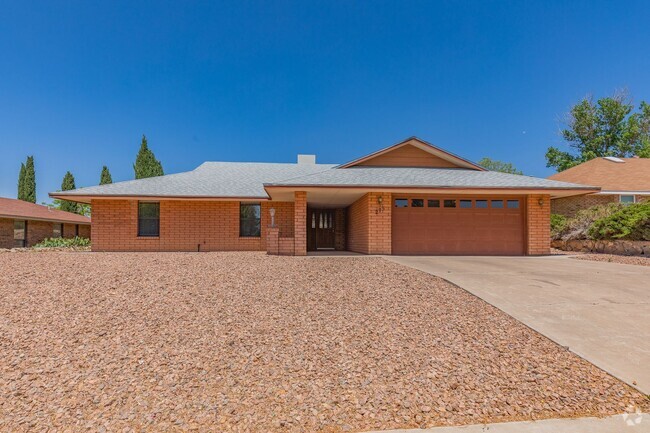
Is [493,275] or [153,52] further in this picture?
[153,52]

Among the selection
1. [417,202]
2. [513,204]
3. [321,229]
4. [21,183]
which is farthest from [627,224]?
[21,183]

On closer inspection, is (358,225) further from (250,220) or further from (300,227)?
(250,220)

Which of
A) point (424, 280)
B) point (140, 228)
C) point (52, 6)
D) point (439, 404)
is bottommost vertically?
point (439, 404)

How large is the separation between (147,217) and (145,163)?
60.3ft

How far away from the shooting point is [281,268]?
25.5 ft

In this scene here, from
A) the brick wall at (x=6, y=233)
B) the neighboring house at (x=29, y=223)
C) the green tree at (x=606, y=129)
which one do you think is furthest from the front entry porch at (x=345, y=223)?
the green tree at (x=606, y=129)

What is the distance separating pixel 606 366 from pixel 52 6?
1647 cm

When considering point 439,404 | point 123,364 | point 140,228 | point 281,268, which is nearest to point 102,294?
point 123,364

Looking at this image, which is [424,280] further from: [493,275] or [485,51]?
[485,51]

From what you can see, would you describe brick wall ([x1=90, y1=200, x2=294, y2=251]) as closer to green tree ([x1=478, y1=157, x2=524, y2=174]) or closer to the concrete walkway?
the concrete walkway

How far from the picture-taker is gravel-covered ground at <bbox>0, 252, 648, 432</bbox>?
2643 millimetres

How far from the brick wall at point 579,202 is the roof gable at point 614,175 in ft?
1.85

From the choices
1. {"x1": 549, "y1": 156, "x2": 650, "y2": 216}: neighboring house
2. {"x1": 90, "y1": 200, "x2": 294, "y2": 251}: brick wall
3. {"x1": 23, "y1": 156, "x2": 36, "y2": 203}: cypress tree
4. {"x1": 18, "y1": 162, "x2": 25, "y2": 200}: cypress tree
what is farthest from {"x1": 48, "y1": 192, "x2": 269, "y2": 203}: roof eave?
{"x1": 18, "y1": 162, "x2": 25, "y2": 200}: cypress tree

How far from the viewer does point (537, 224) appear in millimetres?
12773
